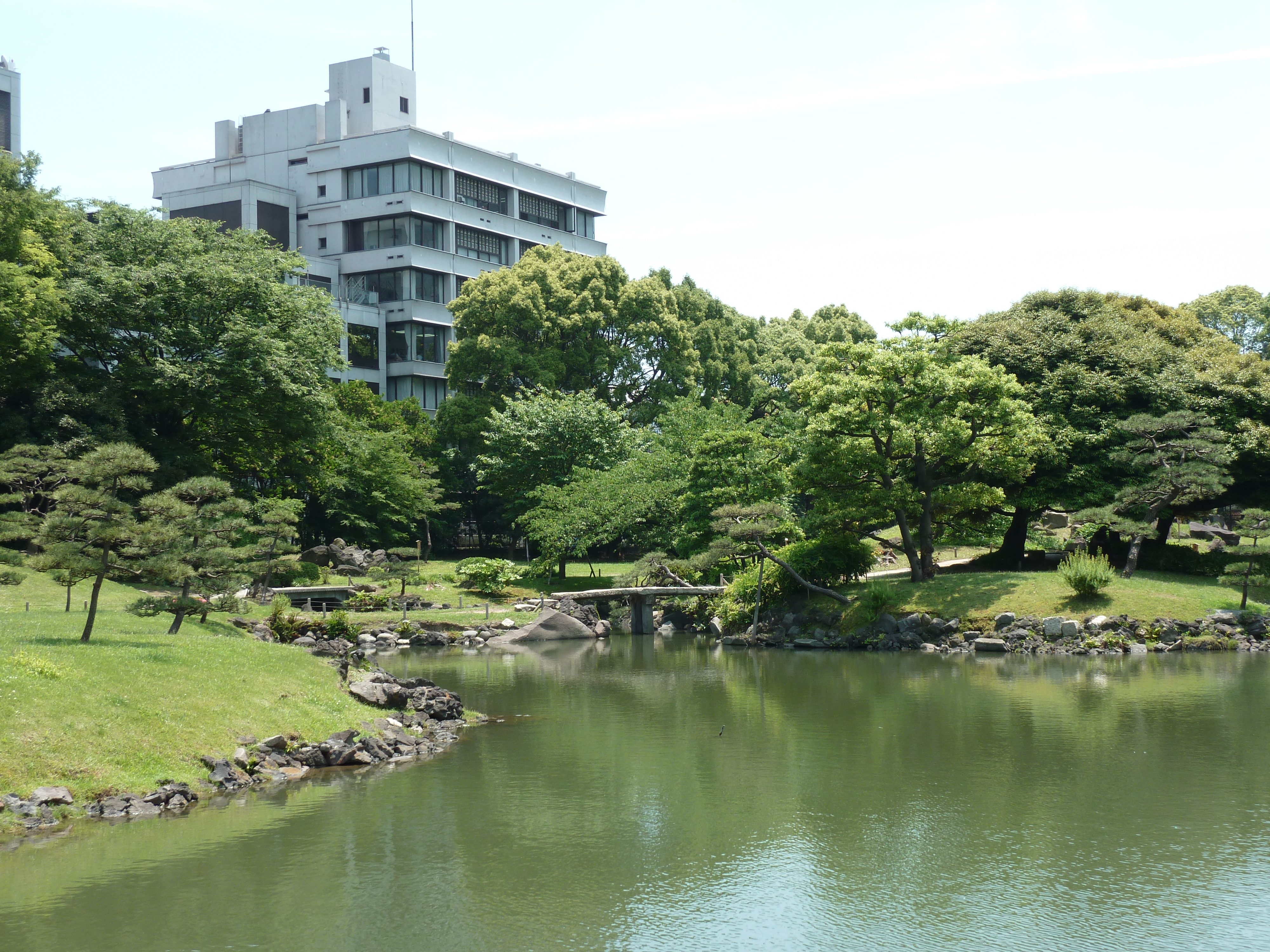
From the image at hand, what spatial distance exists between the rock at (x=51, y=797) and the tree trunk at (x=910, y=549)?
28.6 meters

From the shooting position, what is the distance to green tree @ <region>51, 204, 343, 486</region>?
37.0 metres

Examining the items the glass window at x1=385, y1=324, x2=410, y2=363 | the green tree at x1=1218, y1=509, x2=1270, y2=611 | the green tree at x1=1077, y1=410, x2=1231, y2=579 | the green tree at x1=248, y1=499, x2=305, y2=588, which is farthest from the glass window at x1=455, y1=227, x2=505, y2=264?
the green tree at x1=1218, y1=509, x2=1270, y2=611

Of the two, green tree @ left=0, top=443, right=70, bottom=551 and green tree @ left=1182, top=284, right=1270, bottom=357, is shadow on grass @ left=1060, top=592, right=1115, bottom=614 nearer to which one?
green tree @ left=0, top=443, right=70, bottom=551

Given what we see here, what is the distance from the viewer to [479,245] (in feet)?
238

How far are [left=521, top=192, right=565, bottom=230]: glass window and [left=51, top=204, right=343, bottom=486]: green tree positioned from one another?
3555 cm

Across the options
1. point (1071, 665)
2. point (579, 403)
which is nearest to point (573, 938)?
point (1071, 665)

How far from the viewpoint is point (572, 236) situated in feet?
258

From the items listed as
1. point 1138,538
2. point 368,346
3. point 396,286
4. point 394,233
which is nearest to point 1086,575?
point 1138,538

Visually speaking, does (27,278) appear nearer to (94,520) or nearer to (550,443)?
(94,520)

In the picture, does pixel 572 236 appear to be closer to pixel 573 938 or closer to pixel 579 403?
pixel 579 403

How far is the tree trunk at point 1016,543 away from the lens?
140 ft

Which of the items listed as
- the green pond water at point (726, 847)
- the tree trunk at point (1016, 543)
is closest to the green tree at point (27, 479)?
the green pond water at point (726, 847)

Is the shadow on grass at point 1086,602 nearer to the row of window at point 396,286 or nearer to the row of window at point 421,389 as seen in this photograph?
the row of window at point 421,389

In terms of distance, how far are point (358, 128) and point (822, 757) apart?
62.9 metres
